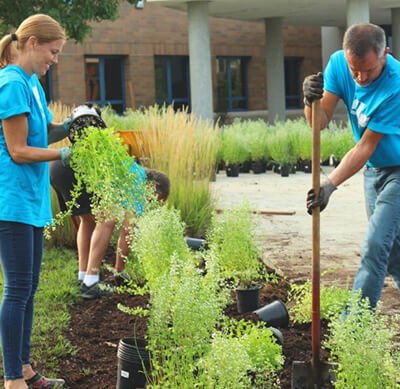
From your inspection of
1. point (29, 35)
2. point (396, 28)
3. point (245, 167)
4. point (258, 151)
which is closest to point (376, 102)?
point (29, 35)

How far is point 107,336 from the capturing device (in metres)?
5.11

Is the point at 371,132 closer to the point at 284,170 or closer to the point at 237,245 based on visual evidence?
the point at 237,245

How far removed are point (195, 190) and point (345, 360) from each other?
5410 millimetres

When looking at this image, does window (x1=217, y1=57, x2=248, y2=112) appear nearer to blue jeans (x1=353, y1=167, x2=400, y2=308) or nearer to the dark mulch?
the dark mulch

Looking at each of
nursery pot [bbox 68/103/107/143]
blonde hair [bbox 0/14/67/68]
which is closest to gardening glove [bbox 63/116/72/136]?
nursery pot [bbox 68/103/107/143]

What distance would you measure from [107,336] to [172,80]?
76.1 ft

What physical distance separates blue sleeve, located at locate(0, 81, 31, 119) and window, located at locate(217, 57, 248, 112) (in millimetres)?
24825

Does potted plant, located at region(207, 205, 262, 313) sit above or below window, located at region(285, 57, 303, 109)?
below

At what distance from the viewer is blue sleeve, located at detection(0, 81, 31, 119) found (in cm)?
371

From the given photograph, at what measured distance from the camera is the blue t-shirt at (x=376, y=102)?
13.9 ft

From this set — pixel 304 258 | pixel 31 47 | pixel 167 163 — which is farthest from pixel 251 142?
pixel 31 47

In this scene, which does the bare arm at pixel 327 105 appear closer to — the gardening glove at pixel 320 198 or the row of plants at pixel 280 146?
the gardening glove at pixel 320 198

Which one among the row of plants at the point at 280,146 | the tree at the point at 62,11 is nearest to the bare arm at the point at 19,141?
the row of plants at the point at 280,146

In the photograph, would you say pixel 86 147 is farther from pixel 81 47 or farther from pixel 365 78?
pixel 81 47
